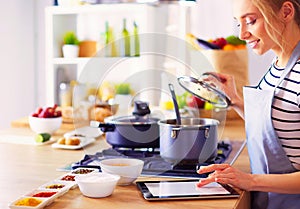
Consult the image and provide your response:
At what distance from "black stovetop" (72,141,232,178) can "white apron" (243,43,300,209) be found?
0.17 meters

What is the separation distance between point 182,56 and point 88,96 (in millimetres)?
646

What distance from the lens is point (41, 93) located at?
4.07 m

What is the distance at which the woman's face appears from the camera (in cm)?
134

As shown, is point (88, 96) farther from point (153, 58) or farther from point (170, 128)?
point (170, 128)

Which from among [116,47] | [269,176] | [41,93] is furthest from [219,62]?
[41,93]

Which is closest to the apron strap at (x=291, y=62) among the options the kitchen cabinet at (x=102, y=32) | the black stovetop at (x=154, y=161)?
the black stovetop at (x=154, y=161)

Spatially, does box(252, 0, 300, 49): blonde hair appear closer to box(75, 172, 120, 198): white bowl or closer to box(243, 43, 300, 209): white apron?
box(243, 43, 300, 209): white apron

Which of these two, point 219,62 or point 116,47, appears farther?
point 116,47

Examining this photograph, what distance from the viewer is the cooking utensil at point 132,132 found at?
160 cm

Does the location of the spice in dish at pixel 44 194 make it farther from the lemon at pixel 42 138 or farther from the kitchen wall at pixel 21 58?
the kitchen wall at pixel 21 58

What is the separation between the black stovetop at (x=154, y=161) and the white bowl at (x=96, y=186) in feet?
0.71

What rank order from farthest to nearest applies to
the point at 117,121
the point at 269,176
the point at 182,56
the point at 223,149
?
the point at 182,56 < the point at 223,149 < the point at 117,121 < the point at 269,176

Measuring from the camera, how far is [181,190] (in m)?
1.26

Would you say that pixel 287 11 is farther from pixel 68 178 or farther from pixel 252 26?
pixel 68 178
